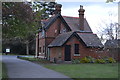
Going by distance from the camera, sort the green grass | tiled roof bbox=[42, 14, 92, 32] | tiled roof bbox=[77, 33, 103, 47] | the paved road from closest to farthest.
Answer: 1. the paved road
2. the green grass
3. tiled roof bbox=[77, 33, 103, 47]
4. tiled roof bbox=[42, 14, 92, 32]

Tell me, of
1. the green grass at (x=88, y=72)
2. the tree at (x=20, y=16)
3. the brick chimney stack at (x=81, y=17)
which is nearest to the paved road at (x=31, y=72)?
the green grass at (x=88, y=72)

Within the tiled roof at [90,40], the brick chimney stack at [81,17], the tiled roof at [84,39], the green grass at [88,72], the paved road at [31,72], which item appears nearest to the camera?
the paved road at [31,72]

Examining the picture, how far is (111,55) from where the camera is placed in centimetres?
3344

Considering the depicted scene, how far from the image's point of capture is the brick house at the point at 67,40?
3234cm

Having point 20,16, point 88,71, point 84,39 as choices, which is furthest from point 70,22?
point 88,71

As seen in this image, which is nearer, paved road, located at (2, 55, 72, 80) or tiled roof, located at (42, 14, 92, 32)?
paved road, located at (2, 55, 72, 80)

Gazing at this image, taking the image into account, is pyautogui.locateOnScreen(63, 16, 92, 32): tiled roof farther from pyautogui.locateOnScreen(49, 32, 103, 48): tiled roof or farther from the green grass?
the green grass

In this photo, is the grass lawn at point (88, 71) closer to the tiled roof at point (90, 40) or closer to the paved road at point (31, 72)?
the paved road at point (31, 72)

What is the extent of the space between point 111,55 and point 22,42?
34804 mm

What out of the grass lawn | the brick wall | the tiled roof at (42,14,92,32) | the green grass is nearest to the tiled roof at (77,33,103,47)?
the brick wall

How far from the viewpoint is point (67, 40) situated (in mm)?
31906

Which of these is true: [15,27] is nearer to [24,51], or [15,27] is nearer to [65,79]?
[65,79]

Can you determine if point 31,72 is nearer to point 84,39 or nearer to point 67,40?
point 67,40

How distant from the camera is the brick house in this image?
32344mm
